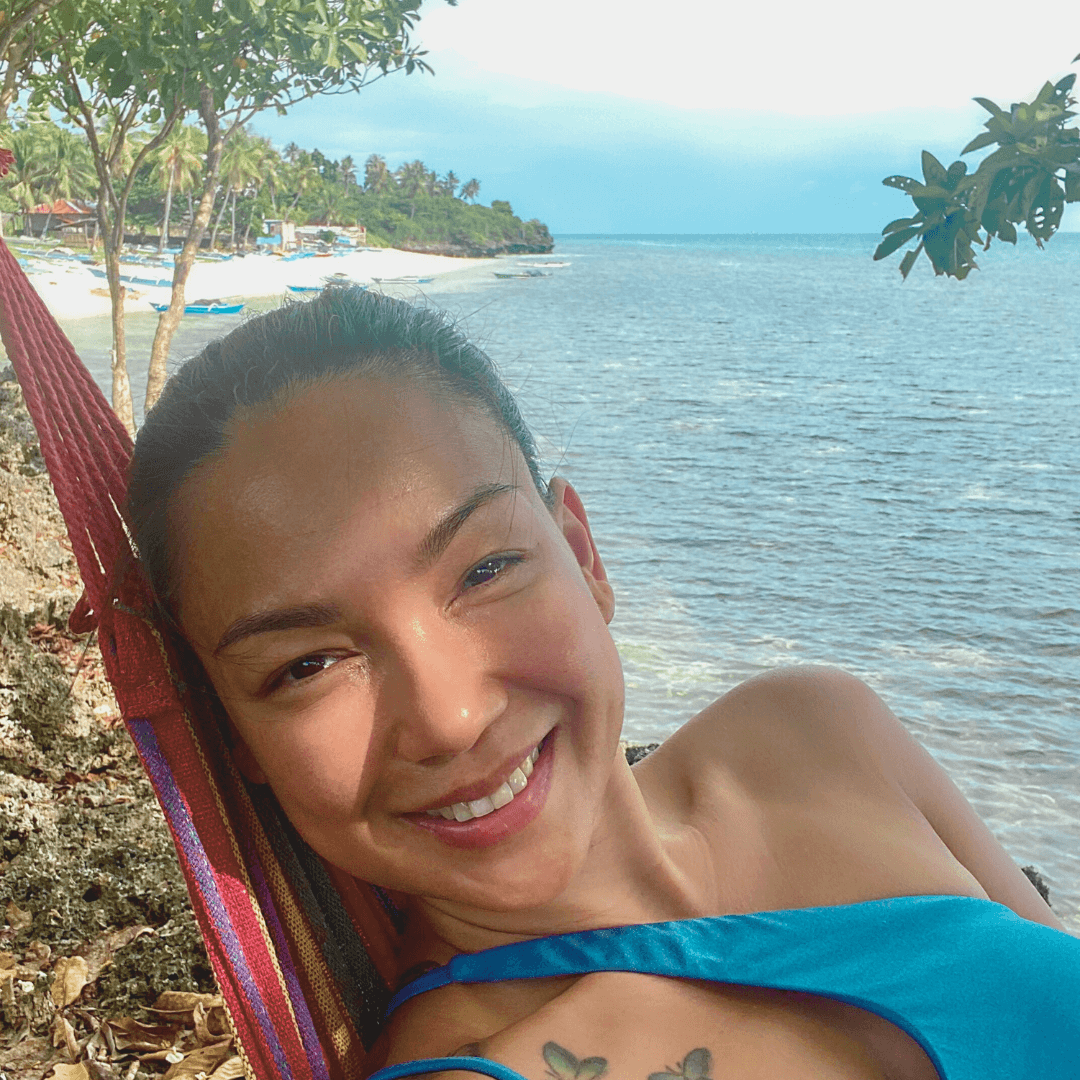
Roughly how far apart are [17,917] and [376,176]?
79125 mm

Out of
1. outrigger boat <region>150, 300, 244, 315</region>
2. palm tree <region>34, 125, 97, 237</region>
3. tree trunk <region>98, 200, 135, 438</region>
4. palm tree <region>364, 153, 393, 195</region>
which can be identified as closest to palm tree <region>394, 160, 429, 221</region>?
palm tree <region>364, 153, 393, 195</region>

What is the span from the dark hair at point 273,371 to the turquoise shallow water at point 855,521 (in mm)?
255

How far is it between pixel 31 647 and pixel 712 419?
57.1 feet

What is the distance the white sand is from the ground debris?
1859cm

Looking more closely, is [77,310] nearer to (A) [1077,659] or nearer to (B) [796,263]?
(A) [1077,659]

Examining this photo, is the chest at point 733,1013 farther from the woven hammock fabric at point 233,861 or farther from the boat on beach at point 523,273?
the boat on beach at point 523,273

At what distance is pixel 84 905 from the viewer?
80.2 inches

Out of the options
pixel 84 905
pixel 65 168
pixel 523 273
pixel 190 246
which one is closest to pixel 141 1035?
pixel 84 905

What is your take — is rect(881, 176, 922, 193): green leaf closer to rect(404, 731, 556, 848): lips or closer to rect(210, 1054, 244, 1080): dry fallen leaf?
rect(404, 731, 556, 848): lips

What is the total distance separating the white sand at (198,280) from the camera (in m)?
29.8

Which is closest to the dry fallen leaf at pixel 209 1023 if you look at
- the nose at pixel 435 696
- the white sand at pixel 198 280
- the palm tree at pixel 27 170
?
the nose at pixel 435 696

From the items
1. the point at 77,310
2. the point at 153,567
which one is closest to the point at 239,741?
the point at 153,567

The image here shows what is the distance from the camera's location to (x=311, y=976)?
138 cm

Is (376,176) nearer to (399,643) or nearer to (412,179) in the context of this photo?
(412,179)
